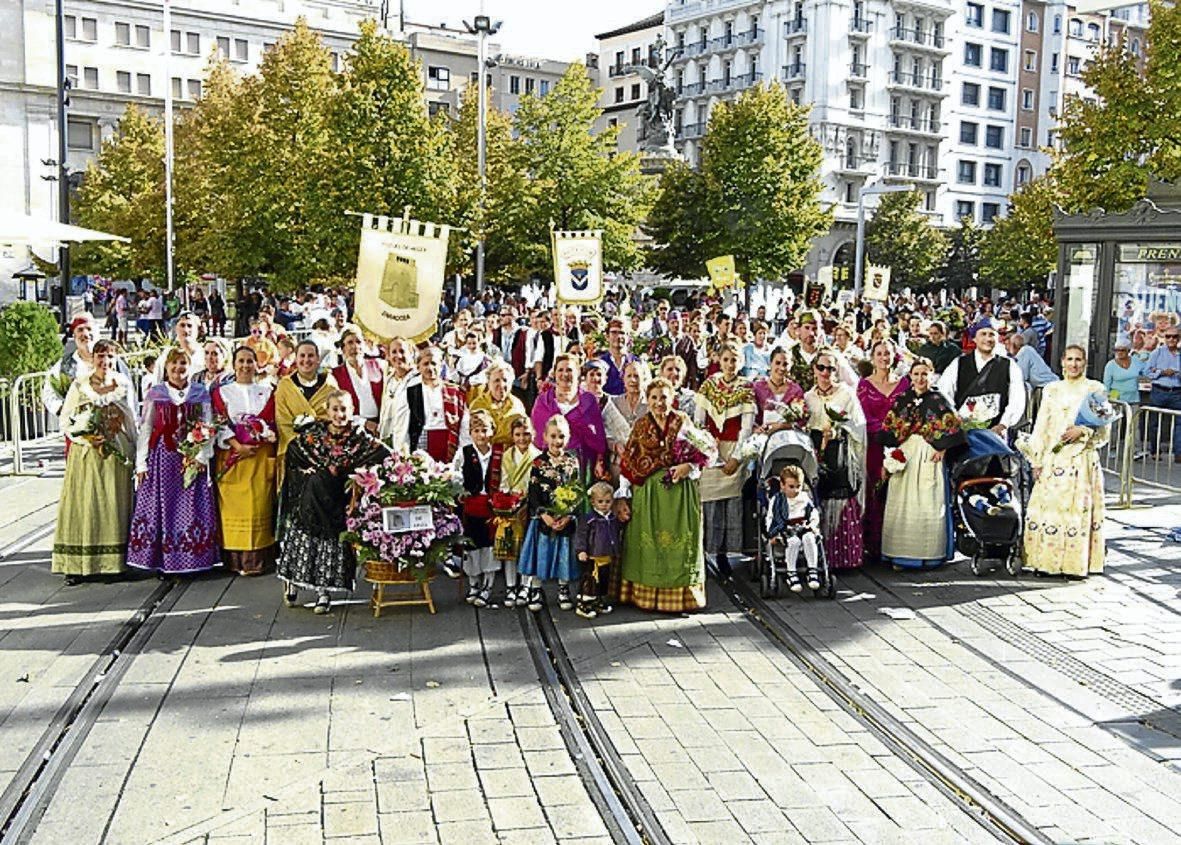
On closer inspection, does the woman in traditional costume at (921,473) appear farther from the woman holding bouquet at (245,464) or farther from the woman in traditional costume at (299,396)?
the woman holding bouquet at (245,464)

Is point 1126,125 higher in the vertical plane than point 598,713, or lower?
higher

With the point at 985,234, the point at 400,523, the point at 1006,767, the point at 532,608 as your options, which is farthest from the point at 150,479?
the point at 985,234

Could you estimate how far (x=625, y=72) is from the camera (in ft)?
302

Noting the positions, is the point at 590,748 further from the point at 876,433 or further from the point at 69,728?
the point at 876,433

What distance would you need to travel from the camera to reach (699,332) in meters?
18.3

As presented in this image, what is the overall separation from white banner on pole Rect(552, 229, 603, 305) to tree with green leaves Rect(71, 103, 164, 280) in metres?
32.9

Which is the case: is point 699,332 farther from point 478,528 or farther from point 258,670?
point 258,670

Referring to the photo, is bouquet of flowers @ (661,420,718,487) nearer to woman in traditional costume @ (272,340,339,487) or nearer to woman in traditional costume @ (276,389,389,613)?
woman in traditional costume @ (276,389,389,613)

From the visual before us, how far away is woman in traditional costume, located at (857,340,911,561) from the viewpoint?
1073cm

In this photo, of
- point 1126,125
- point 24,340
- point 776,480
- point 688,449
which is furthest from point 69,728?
point 1126,125

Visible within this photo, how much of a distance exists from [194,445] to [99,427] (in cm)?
81

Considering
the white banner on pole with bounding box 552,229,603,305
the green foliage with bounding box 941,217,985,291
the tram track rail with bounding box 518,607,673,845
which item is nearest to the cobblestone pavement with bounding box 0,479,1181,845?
the tram track rail with bounding box 518,607,673,845

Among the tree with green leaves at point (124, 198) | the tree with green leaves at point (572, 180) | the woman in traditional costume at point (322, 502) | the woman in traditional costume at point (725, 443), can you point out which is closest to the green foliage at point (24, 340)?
the woman in traditional costume at point (322, 502)

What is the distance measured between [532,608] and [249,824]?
3.81 meters
